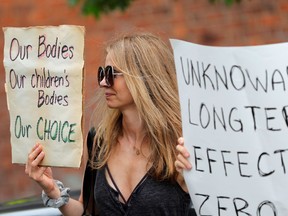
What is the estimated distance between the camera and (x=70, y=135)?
4570 millimetres

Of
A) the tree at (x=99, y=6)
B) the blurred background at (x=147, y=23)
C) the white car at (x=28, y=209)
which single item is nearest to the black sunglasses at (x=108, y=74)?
the white car at (x=28, y=209)

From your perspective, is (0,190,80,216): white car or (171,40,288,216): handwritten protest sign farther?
(0,190,80,216): white car

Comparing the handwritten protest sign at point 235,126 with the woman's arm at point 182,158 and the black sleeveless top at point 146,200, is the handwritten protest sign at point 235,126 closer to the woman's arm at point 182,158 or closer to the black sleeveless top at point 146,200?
the woman's arm at point 182,158

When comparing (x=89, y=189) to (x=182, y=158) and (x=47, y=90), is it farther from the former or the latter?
(x=182, y=158)

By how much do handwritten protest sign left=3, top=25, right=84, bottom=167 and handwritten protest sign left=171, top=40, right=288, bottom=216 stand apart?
534 millimetres

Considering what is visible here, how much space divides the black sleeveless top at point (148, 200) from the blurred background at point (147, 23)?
14.8 feet

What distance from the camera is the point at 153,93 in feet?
15.2

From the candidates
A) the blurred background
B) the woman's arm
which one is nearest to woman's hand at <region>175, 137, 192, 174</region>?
the woman's arm

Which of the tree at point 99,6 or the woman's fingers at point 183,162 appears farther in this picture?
the tree at point 99,6

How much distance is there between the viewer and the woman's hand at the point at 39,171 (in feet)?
15.0

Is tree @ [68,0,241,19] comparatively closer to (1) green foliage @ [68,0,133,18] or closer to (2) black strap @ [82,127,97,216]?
(1) green foliage @ [68,0,133,18]

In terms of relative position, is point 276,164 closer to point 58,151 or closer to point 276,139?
point 276,139

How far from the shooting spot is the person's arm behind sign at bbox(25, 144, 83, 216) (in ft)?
15.0

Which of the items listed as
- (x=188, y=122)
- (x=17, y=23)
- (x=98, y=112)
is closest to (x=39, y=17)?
(x=17, y=23)
